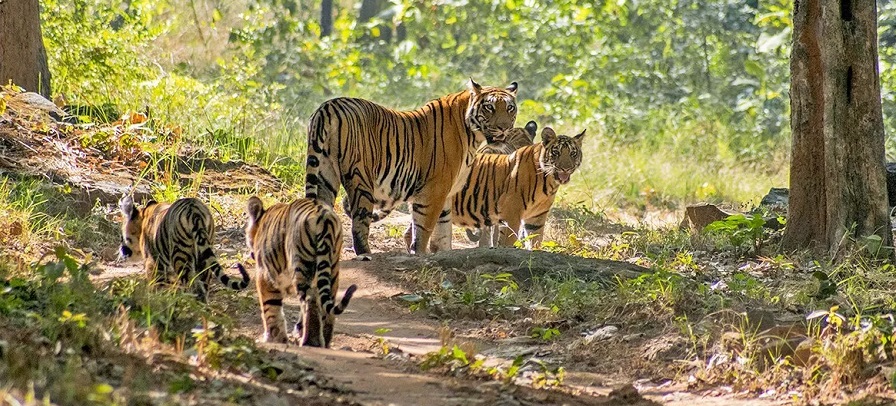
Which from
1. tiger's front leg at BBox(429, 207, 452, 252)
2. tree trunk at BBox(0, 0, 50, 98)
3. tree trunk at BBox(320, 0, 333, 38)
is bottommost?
tiger's front leg at BBox(429, 207, 452, 252)

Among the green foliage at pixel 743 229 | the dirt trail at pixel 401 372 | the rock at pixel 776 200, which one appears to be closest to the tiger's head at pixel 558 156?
the green foliage at pixel 743 229

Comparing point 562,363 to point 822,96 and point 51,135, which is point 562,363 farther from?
point 51,135

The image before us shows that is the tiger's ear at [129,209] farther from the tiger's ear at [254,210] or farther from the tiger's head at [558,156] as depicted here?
the tiger's head at [558,156]

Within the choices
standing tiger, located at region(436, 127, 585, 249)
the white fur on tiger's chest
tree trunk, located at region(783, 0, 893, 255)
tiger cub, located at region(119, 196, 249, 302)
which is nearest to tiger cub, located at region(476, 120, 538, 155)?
standing tiger, located at region(436, 127, 585, 249)

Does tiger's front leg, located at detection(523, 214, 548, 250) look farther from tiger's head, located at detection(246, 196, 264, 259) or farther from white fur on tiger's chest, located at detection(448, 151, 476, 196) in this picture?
tiger's head, located at detection(246, 196, 264, 259)

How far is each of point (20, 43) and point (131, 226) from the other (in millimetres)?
4085

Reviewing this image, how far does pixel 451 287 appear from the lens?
7742 mm

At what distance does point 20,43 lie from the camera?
35.1 ft

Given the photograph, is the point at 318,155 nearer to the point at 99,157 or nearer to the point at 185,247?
the point at 185,247

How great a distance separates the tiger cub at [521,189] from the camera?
983cm

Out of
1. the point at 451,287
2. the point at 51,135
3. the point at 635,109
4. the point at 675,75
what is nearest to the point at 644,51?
the point at 675,75

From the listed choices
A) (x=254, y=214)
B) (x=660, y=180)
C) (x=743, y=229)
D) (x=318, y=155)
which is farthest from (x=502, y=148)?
(x=254, y=214)

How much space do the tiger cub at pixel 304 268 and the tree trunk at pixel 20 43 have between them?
198 inches

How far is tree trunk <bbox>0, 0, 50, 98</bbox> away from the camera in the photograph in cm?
1059
